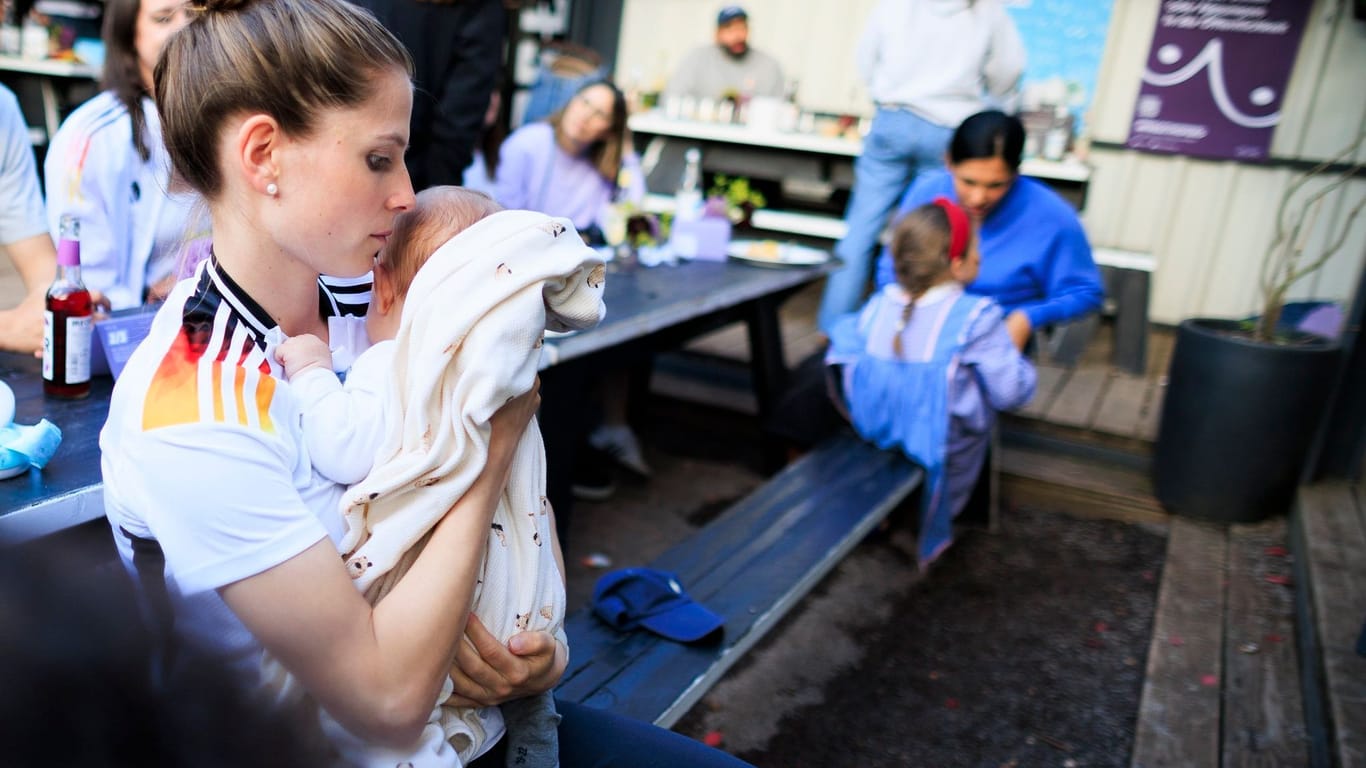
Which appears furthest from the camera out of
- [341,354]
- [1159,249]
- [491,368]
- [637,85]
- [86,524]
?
[637,85]

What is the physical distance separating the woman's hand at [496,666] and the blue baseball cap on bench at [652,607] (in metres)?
0.89

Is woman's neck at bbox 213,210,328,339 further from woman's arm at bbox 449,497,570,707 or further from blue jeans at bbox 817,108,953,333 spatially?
blue jeans at bbox 817,108,953,333

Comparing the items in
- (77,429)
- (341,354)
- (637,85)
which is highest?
(637,85)

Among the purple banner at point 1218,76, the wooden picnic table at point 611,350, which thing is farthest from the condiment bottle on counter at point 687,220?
the purple banner at point 1218,76

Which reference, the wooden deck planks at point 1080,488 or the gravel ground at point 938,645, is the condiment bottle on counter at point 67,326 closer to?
the gravel ground at point 938,645

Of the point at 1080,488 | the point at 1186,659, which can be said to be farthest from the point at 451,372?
the point at 1080,488

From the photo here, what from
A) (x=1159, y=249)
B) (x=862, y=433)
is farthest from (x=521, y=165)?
(x=1159, y=249)

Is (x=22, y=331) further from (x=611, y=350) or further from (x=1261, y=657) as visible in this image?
(x=1261, y=657)

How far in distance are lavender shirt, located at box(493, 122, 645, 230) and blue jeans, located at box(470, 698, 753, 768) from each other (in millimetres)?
3043

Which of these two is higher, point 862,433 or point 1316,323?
point 1316,323

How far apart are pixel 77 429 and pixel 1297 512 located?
4084 mm

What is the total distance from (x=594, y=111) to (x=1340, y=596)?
319 cm

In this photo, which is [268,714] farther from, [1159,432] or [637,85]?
[637,85]

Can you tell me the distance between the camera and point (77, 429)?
1607mm
